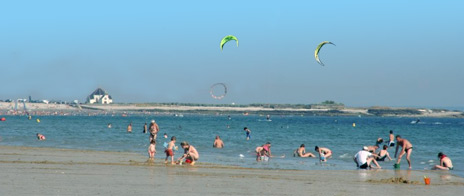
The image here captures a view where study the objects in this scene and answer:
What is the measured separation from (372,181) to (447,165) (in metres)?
6.28

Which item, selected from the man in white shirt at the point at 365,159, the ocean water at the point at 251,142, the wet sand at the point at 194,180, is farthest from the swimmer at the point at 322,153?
the wet sand at the point at 194,180

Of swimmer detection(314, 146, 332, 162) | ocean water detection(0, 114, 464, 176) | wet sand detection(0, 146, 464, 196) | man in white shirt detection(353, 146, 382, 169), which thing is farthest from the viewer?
ocean water detection(0, 114, 464, 176)

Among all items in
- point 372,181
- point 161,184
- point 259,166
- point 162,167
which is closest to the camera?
point 161,184

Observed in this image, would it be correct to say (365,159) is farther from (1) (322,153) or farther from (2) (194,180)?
(2) (194,180)

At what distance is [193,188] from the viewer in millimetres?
14844

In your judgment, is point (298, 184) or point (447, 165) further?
point (447, 165)

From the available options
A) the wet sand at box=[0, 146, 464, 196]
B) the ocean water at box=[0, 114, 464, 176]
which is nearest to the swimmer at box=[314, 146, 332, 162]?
the ocean water at box=[0, 114, 464, 176]

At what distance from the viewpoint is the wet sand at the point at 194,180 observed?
46.6 ft

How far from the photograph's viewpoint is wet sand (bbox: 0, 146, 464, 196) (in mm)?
14203

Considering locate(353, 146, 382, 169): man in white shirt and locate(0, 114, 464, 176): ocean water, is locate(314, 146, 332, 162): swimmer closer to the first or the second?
locate(0, 114, 464, 176): ocean water

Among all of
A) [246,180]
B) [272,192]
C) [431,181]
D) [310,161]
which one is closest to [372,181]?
[431,181]

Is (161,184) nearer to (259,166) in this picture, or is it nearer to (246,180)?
(246,180)

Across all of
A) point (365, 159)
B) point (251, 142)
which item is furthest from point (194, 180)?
point (251, 142)

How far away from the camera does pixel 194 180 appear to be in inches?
657
